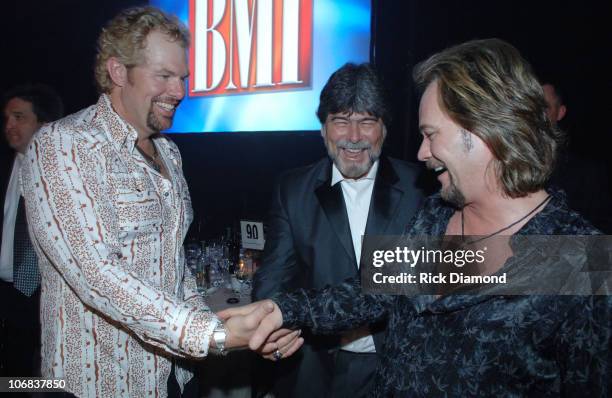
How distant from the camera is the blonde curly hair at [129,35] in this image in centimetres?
158

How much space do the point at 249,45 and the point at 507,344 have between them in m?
3.00

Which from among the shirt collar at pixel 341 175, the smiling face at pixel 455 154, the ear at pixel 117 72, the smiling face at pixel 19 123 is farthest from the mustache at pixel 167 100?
the smiling face at pixel 19 123

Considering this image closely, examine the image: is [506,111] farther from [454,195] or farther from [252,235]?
[252,235]

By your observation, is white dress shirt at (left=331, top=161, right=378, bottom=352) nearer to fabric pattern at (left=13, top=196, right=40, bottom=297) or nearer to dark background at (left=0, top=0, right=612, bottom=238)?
dark background at (left=0, top=0, right=612, bottom=238)

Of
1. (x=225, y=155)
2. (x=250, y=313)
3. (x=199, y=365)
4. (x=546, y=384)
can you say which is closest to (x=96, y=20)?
(x=225, y=155)

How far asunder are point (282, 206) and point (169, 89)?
0.76m

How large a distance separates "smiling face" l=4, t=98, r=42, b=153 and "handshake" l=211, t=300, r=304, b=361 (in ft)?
7.99

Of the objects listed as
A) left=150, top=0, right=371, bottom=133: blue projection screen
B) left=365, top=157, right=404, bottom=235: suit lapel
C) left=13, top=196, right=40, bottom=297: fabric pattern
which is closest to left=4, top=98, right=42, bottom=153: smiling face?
Answer: left=13, top=196, right=40, bottom=297: fabric pattern

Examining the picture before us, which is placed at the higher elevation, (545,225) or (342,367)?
(545,225)

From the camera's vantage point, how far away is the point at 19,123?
3.26m

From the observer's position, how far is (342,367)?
6.50ft

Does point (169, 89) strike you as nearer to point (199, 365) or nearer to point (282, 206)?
point (282, 206)

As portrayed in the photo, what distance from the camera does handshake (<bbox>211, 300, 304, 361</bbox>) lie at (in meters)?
1.54

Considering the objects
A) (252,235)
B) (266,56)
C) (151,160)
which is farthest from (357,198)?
(266,56)
